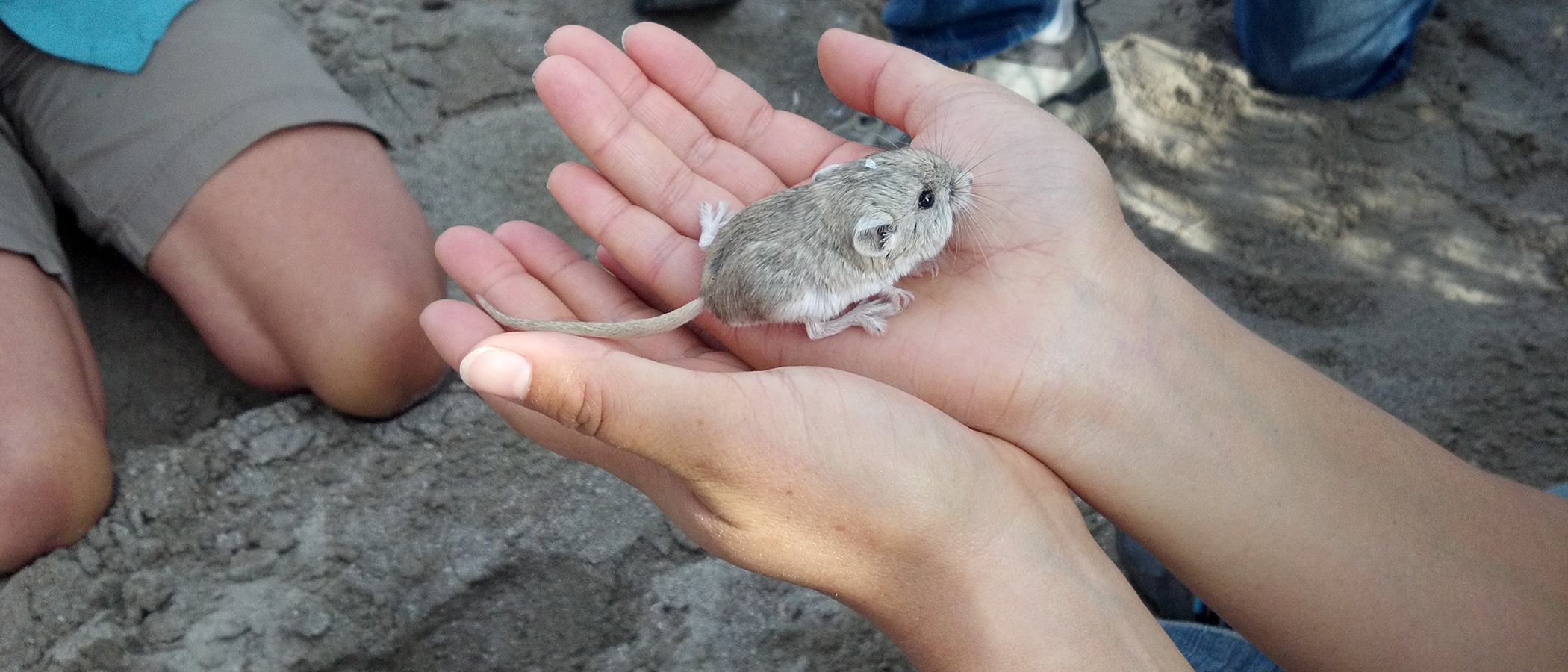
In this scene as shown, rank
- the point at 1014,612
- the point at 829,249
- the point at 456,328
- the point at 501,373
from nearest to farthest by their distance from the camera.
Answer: the point at 501,373, the point at 1014,612, the point at 456,328, the point at 829,249

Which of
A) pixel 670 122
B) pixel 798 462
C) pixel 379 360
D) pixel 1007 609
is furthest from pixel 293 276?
pixel 1007 609

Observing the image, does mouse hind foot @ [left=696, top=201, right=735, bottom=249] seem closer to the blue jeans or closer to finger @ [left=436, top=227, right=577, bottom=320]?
finger @ [left=436, top=227, right=577, bottom=320]

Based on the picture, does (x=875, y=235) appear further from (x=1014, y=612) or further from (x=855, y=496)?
(x=1014, y=612)

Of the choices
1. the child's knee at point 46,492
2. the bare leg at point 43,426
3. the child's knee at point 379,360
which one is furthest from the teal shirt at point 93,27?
the child's knee at point 46,492

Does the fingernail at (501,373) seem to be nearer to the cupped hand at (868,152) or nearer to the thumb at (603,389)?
the thumb at (603,389)

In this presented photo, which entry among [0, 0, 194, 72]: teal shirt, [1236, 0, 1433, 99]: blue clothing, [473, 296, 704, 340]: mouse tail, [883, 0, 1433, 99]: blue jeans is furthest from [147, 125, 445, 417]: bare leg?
[1236, 0, 1433, 99]: blue clothing
